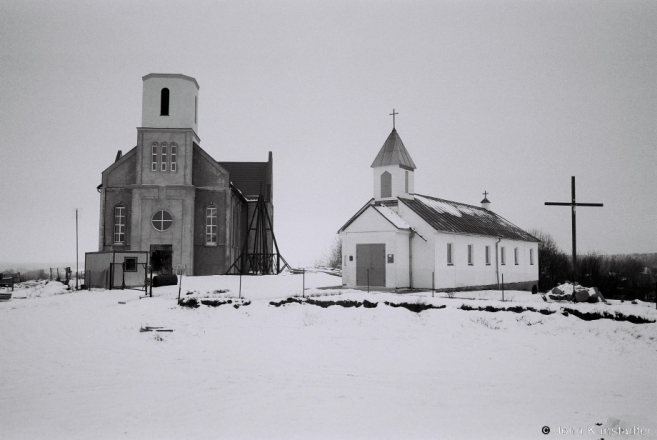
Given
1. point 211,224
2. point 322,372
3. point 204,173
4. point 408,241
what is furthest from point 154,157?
point 322,372

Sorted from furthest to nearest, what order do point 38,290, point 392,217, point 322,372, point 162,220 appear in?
point 162,220
point 392,217
point 38,290
point 322,372

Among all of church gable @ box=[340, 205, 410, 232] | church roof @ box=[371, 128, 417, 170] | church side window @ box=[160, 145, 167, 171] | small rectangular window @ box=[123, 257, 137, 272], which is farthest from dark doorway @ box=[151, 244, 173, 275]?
church roof @ box=[371, 128, 417, 170]

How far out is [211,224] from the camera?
108ft

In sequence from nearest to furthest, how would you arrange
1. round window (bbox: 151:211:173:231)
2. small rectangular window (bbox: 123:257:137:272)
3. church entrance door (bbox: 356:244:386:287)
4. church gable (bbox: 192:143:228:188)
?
small rectangular window (bbox: 123:257:137:272) → church entrance door (bbox: 356:244:386:287) → round window (bbox: 151:211:173:231) → church gable (bbox: 192:143:228:188)

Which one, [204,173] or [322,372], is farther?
[204,173]

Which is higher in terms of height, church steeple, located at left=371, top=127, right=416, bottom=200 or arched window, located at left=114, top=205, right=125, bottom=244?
church steeple, located at left=371, top=127, right=416, bottom=200

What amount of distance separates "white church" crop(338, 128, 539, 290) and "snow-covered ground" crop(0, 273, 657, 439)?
840cm

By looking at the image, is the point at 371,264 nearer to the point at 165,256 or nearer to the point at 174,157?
the point at 165,256

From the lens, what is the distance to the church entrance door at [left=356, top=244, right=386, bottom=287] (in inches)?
1025

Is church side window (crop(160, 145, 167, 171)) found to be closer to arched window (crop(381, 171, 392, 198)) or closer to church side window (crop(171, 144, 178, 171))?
church side window (crop(171, 144, 178, 171))

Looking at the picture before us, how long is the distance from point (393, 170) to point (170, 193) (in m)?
13.7

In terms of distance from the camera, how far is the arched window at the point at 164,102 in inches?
1254

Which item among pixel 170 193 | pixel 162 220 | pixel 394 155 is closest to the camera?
pixel 394 155

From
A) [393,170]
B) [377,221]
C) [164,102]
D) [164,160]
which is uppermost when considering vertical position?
[164,102]
